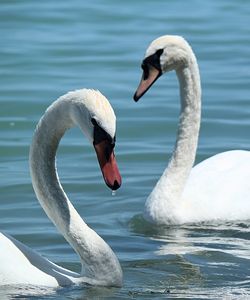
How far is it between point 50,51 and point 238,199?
7.02 meters

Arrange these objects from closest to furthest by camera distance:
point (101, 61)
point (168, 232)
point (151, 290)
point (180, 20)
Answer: point (151, 290) → point (168, 232) → point (101, 61) → point (180, 20)

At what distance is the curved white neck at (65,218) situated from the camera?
7609mm

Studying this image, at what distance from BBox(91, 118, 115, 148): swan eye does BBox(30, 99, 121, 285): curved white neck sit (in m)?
0.57

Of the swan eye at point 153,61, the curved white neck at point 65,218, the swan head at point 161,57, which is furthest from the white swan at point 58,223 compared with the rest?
the swan eye at point 153,61

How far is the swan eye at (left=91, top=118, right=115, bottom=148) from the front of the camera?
22.8ft

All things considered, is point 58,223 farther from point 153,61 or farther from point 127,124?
point 127,124

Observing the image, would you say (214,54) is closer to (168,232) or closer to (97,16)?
(97,16)

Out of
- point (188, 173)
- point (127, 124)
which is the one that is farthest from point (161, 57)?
point (127, 124)

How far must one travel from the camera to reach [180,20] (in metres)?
18.5

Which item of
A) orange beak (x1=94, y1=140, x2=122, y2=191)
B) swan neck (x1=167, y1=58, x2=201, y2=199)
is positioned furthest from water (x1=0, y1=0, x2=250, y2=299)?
orange beak (x1=94, y1=140, x2=122, y2=191)

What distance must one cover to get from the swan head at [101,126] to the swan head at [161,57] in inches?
110

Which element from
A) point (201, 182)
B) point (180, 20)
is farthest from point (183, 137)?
point (180, 20)

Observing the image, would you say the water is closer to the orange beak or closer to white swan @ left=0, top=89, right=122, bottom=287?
white swan @ left=0, top=89, right=122, bottom=287

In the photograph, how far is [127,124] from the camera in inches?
506
